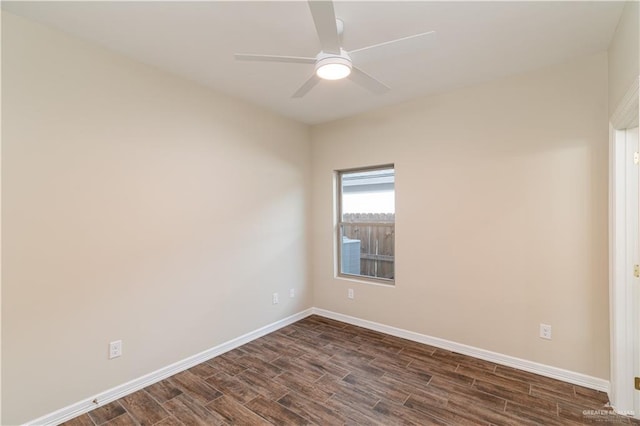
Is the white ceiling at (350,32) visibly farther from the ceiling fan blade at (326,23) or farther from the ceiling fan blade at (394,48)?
the ceiling fan blade at (326,23)

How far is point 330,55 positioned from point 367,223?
241 cm

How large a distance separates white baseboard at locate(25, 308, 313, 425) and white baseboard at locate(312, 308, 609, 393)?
4.09ft

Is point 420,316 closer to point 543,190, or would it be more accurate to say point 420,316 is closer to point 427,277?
point 427,277

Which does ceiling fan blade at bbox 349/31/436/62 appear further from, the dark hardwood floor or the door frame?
the dark hardwood floor

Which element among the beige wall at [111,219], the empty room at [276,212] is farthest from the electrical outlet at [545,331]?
the beige wall at [111,219]

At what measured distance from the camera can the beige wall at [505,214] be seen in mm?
2367

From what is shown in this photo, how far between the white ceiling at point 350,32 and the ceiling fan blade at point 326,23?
343mm


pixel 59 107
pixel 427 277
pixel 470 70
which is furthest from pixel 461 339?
pixel 59 107

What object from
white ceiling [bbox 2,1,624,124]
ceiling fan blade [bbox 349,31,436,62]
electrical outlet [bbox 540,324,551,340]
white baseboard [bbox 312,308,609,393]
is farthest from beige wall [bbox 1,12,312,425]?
electrical outlet [bbox 540,324,551,340]

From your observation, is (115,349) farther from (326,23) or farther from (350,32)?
(350,32)

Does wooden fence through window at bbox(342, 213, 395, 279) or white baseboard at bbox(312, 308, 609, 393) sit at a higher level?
wooden fence through window at bbox(342, 213, 395, 279)

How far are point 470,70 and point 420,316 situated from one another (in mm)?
2503

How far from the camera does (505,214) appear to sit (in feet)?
8.95

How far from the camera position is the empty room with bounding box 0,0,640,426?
189 centimetres
